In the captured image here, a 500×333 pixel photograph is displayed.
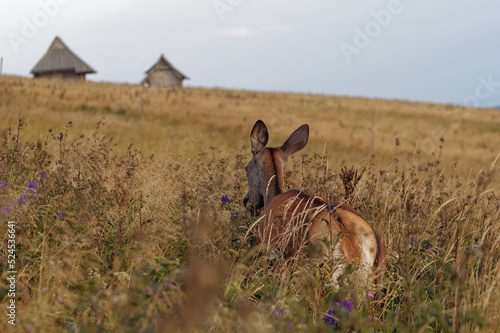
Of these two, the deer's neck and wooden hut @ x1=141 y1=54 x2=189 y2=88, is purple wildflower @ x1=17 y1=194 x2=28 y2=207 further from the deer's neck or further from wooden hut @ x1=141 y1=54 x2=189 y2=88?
wooden hut @ x1=141 y1=54 x2=189 y2=88

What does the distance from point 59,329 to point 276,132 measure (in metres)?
23.6

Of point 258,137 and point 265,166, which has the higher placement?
point 258,137

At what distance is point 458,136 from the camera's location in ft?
111

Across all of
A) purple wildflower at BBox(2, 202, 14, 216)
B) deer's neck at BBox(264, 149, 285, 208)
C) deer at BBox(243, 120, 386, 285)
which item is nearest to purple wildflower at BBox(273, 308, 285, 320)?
deer at BBox(243, 120, 386, 285)

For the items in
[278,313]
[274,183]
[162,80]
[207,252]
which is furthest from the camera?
[162,80]

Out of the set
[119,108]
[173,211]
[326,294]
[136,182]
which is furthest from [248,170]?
[119,108]

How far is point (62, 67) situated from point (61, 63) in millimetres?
706

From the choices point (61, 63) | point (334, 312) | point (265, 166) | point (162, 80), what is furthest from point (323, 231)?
point (61, 63)

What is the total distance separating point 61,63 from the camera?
53.2m

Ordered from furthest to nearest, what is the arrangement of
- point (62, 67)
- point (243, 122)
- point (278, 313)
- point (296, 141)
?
point (62, 67)
point (243, 122)
point (296, 141)
point (278, 313)

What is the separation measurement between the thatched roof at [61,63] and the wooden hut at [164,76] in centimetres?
625

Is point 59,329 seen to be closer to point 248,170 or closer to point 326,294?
point 326,294

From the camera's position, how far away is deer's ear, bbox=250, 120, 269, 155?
454 centimetres

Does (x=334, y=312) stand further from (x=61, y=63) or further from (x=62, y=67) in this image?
(x=61, y=63)
